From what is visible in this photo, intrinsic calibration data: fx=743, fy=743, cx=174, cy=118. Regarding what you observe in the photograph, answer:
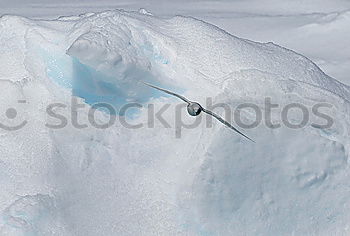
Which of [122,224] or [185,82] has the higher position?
[185,82]

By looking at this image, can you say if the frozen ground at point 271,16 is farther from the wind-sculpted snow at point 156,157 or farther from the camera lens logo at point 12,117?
the camera lens logo at point 12,117

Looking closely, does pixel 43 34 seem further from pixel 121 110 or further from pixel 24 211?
pixel 24 211

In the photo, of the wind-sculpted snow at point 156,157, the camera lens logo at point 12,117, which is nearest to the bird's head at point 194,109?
the wind-sculpted snow at point 156,157

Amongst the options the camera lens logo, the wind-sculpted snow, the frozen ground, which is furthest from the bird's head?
the frozen ground

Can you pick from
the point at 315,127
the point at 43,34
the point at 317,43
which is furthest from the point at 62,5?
the point at 315,127

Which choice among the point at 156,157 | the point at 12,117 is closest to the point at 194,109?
the point at 156,157

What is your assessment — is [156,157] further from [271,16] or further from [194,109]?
[271,16]

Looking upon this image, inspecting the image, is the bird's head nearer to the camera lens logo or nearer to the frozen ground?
the camera lens logo
